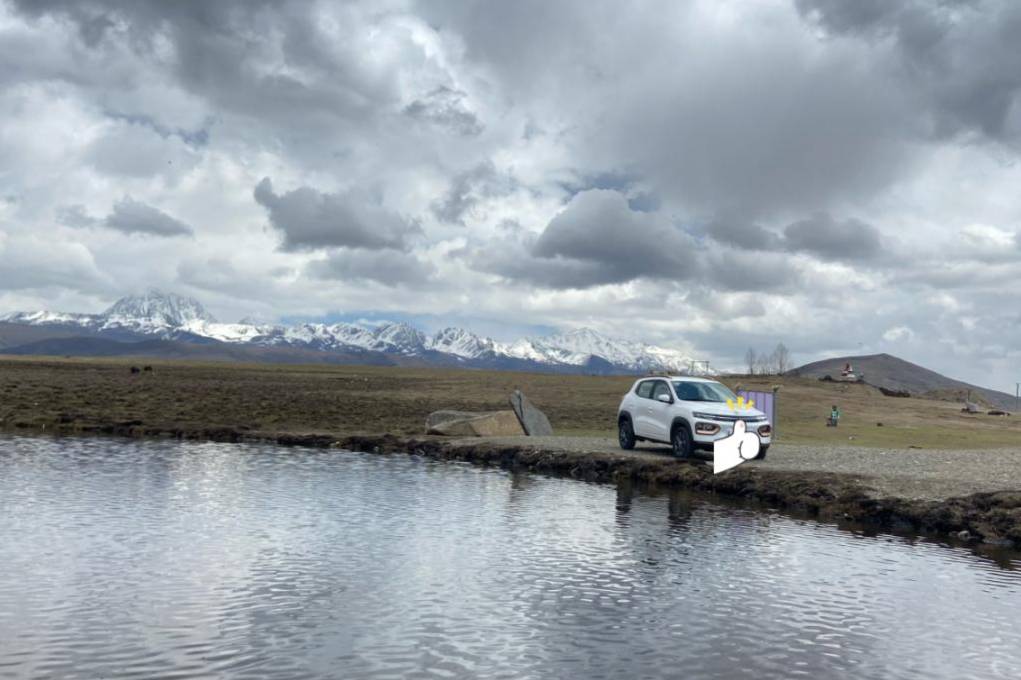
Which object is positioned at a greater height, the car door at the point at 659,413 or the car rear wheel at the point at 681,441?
the car door at the point at 659,413

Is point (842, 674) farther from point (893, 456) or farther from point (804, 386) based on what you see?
point (804, 386)

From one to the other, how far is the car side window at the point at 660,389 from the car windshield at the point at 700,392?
0.27 metres

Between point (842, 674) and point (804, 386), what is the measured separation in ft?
285

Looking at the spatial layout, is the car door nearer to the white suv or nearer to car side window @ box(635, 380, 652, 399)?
the white suv

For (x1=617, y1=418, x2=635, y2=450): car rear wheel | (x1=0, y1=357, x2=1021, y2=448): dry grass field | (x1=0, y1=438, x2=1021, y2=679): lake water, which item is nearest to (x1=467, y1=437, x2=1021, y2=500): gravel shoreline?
(x1=617, y1=418, x2=635, y2=450): car rear wheel

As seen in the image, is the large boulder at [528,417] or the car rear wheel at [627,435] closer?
the car rear wheel at [627,435]

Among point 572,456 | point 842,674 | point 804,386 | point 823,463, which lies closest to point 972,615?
point 842,674

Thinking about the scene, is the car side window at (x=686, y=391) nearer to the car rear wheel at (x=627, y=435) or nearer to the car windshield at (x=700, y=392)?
the car windshield at (x=700, y=392)

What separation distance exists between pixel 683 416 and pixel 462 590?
626 inches

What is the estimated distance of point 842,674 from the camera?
8.05m

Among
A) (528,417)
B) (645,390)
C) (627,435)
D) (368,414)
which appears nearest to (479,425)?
(528,417)

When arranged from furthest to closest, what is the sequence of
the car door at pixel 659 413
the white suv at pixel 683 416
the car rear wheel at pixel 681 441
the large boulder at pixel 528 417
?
the large boulder at pixel 528 417, the car door at pixel 659 413, the car rear wheel at pixel 681 441, the white suv at pixel 683 416

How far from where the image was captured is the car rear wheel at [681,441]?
83.3ft
